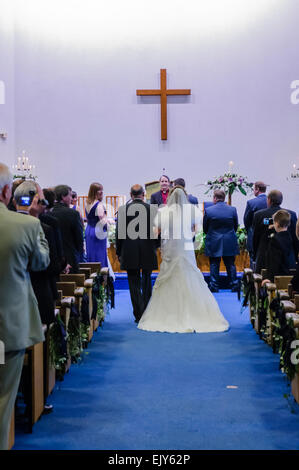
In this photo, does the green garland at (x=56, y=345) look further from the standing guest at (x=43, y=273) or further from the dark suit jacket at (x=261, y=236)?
the dark suit jacket at (x=261, y=236)

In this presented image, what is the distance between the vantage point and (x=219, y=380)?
5641 millimetres

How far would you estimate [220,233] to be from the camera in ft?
36.4

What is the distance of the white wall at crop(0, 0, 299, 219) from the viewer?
1560 cm

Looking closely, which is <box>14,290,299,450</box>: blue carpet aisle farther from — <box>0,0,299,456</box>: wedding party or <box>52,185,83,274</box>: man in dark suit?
<box>52,185,83,274</box>: man in dark suit

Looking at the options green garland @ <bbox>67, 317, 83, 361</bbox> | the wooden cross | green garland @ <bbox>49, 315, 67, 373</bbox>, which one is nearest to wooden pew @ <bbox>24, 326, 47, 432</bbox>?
green garland @ <bbox>49, 315, 67, 373</bbox>

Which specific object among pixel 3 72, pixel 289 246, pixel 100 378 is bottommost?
pixel 100 378

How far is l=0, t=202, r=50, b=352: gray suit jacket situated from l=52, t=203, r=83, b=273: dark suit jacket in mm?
3465

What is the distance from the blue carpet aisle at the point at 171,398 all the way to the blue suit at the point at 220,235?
11.5ft

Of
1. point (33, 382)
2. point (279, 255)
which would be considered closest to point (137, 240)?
point (279, 255)

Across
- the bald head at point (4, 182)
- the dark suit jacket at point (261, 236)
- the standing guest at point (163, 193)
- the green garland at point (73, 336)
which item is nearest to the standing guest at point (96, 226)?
the standing guest at point (163, 193)

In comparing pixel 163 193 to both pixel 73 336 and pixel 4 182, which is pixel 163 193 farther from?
pixel 4 182
